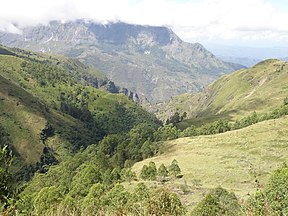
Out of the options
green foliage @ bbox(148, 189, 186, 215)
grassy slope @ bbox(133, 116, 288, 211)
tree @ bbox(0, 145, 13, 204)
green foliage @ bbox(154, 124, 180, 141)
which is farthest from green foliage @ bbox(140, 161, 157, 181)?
green foliage @ bbox(154, 124, 180, 141)

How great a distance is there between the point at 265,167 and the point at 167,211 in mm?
70997

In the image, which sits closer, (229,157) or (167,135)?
(229,157)

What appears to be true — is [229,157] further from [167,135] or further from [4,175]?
[4,175]

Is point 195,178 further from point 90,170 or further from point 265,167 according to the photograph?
point 90,170

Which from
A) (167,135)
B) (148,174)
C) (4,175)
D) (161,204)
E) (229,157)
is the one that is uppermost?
(161,204)

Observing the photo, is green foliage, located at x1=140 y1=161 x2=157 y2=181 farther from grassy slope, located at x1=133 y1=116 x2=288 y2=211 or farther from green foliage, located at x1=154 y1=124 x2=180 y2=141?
green foliage, located at x1=154 y1=124 x2=180 y2=141

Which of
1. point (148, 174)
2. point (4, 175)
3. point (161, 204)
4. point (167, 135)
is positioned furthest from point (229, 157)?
point (161, 204)

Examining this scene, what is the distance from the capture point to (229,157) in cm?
8994

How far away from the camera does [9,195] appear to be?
40.3ft

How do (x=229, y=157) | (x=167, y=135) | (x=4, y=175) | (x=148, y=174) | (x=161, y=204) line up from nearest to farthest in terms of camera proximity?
(x=161, y=204) < (x=4, y=175) < (x=148, y=174) < (x=229, y=157) < (x=167, y=135)

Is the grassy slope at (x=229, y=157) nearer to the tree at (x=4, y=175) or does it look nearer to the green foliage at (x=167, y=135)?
the green foliage at (x=167, y=135)

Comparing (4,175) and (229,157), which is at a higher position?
(4,175)

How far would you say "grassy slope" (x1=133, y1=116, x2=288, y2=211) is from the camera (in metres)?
67.4

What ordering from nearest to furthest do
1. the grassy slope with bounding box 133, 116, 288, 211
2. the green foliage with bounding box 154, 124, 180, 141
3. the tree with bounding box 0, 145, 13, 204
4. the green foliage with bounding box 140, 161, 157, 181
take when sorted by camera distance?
the tree with bounding box 0, 145, 13, 204 < the grassy slope with bounding box 133, 116, 288, 211 < the green foliage with bounding box 140, 161, 157, 181 < the green foliage with bounding box 154, 124, 180, 141
